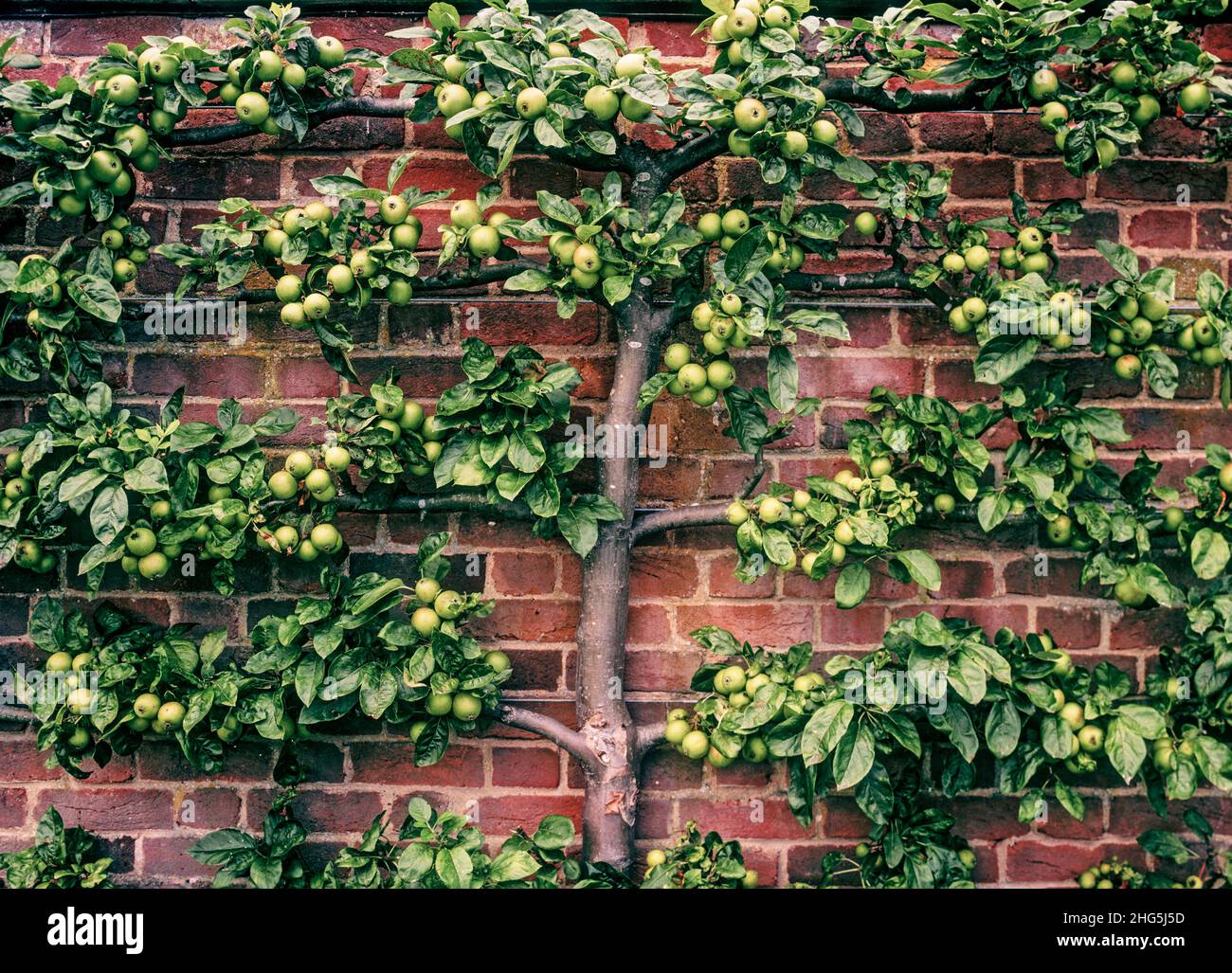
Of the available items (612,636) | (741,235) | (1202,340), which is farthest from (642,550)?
(1202,340)

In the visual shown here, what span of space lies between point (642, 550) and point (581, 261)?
55 centimetres

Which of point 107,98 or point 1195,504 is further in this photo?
point 1195,504

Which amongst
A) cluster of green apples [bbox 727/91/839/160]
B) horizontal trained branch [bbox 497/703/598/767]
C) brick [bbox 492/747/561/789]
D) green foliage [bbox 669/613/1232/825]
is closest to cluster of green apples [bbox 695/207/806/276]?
cluster of green apples [bbox 727/91/839/160]

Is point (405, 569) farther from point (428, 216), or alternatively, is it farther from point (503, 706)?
point (428, 216)

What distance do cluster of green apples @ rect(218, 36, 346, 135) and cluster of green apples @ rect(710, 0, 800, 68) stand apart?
64 centimetres

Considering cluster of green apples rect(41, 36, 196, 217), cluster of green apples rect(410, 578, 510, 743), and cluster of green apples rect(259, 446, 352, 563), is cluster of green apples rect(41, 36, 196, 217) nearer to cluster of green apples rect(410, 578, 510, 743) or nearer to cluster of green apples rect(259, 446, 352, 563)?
cluster of green apples rect(259, 446, 352, 563)

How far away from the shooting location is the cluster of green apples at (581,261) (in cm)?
134

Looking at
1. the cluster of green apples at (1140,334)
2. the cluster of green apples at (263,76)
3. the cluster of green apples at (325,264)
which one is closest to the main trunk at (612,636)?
the cluster of green apples at (325,264)

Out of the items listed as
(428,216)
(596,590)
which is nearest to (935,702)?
(596,590)

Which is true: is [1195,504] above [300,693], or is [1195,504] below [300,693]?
above

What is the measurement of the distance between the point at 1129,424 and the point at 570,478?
1.05 m

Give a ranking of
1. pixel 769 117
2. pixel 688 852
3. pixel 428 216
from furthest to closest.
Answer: pixel 428 216
pixel 688 852
pixel 769 117

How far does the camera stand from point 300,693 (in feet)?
4.60

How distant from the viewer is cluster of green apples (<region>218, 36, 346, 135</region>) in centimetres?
141
